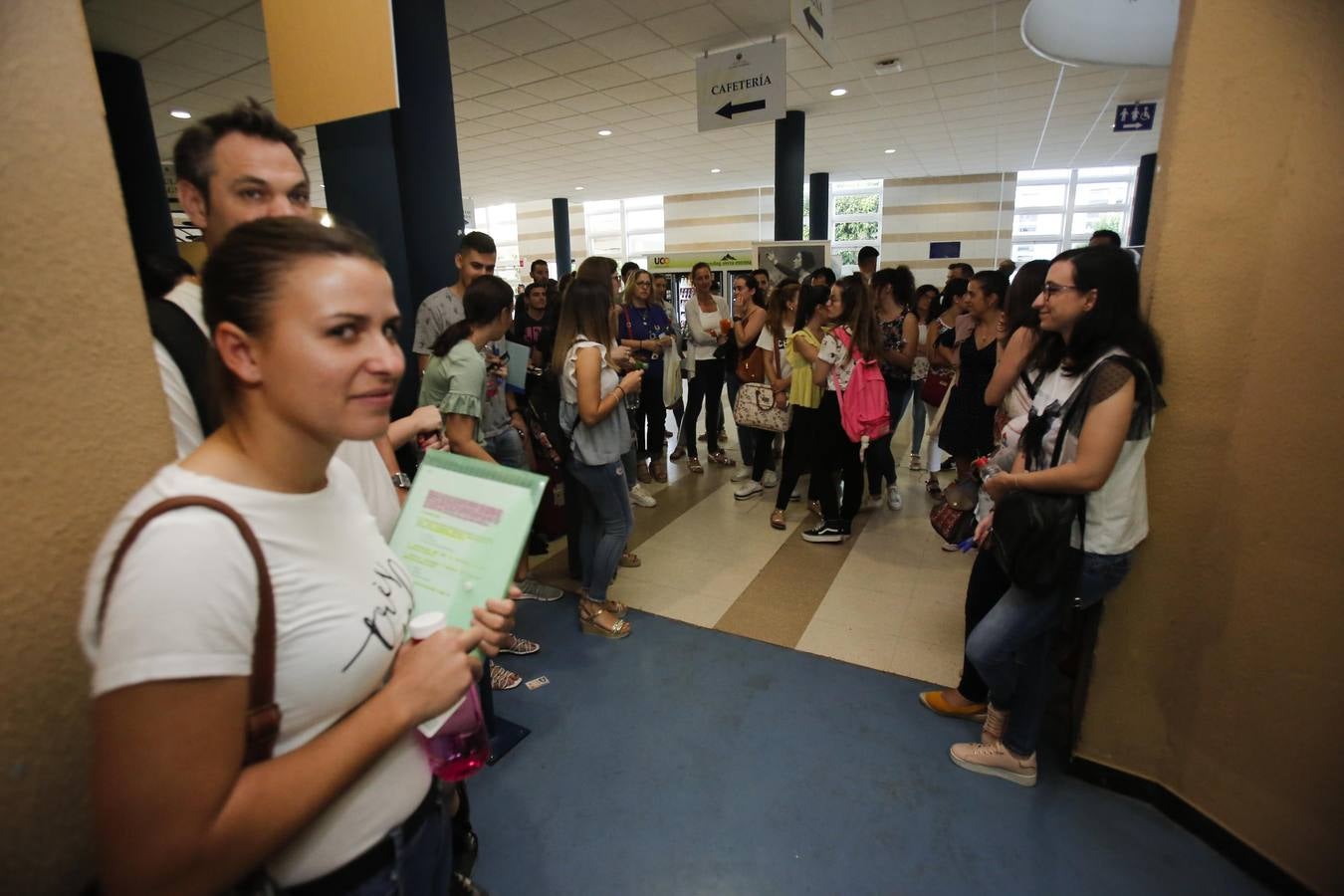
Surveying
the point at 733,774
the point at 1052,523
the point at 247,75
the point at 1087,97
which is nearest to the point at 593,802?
the point at 733,774

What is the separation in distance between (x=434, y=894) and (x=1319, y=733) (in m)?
2.04

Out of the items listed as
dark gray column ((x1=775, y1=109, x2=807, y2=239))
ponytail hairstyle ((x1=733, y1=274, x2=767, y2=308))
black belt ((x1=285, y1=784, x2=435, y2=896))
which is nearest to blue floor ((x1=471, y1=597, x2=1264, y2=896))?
black belt ((x1=285, y1=784, x2=435, y2=896))

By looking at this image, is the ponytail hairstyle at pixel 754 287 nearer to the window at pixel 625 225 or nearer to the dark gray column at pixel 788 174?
the dark gray column at pixel 788 174

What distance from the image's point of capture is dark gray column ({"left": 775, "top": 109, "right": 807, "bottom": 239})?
24.8ft

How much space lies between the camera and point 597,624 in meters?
2.79

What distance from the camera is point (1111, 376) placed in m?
1.55

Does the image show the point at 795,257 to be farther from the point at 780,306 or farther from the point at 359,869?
the point at 359,869

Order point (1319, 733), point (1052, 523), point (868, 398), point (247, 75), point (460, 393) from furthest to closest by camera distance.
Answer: point (247, 75) < point (868, 398) < point (460, 393) < point (1052, 523) < point (1319, 733)

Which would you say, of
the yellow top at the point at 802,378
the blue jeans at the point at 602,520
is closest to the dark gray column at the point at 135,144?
the blue jeans at the point at 602,520

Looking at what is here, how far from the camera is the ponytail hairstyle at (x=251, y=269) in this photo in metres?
0.67

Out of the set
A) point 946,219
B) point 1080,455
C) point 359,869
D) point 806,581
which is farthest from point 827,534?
point 946,219

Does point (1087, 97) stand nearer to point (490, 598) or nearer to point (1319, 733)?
point (1319, 733)

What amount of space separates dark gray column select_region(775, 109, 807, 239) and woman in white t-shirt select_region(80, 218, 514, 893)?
7.71m

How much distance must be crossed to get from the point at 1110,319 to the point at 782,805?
1.70 meters
